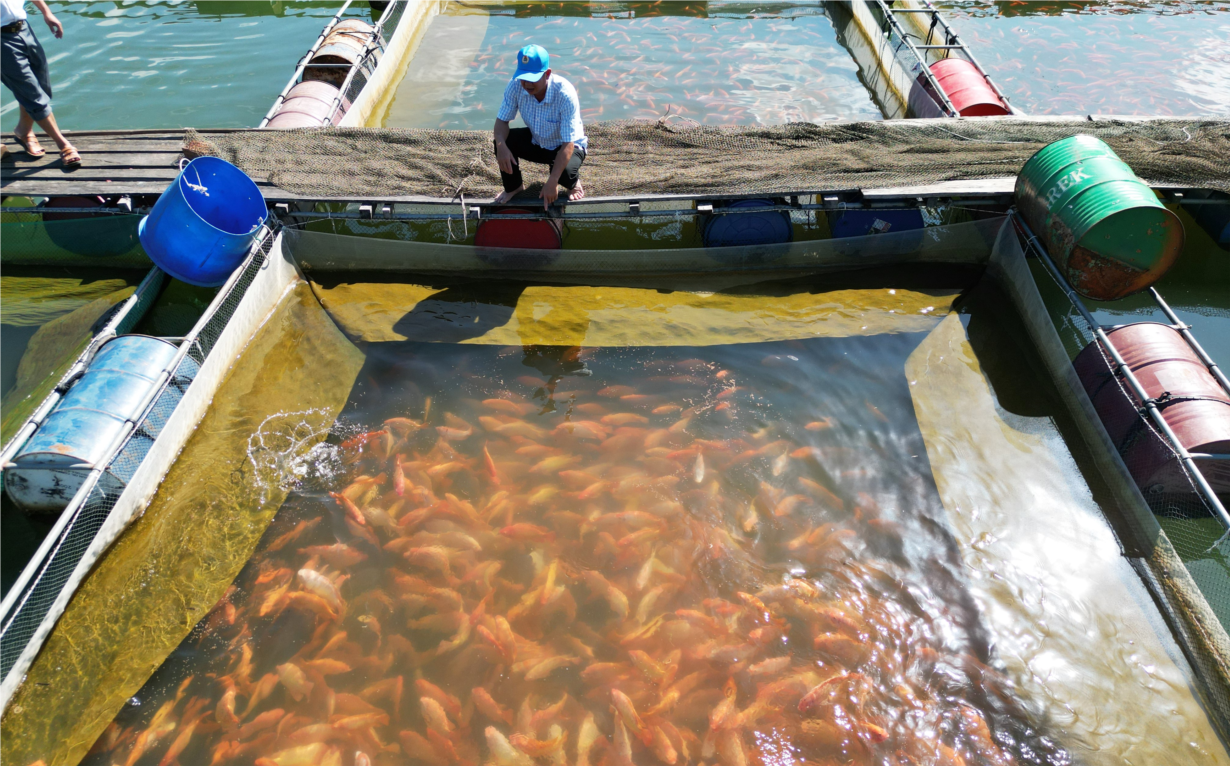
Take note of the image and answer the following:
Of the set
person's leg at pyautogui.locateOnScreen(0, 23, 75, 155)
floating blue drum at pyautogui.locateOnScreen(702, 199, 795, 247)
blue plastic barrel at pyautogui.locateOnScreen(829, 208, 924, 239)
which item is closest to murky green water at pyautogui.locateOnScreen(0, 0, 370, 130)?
person's leg at pyautogui.locateOnScreen(0, 23, 75, 155)

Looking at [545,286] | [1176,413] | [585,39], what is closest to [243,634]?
[545,286]

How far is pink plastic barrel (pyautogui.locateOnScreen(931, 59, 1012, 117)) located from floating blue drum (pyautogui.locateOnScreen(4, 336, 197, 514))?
859cm

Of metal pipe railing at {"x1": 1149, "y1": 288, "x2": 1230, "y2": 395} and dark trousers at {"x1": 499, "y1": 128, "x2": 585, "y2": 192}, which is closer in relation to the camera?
metal pipe railing at {"x1": 1149, "y1": 288, "x2": 1230, "y2": 395}

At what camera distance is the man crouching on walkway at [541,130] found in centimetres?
606

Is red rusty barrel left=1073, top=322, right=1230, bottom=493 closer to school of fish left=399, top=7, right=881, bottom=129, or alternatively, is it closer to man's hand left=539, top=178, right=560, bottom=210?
man's hand left=539, top=178, right=560, bottom=210

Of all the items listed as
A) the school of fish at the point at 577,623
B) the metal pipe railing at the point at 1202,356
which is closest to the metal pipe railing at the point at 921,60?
the metal pipe railing at the point at 1202,356

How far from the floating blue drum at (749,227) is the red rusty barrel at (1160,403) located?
9.09 ft

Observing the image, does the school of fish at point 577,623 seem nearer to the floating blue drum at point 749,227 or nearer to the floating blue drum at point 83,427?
the floating blue drum at point 83,427

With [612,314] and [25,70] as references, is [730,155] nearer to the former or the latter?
[612,314]

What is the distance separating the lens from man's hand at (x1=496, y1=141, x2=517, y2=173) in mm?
6465

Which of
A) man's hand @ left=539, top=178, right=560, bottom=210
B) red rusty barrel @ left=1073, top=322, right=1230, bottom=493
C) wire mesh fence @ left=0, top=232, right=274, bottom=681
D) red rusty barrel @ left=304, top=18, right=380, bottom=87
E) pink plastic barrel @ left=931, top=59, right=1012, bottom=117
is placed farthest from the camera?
red rusty barrel @ left=304, top=18, right=380, bottom=87

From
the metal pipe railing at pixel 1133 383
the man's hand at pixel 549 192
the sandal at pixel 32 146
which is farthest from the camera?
the sandal at pixel 32 146

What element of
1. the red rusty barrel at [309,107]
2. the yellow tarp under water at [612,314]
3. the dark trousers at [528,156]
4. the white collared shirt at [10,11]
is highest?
the white collared shirt at [10,11]

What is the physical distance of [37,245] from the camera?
7.16 m
